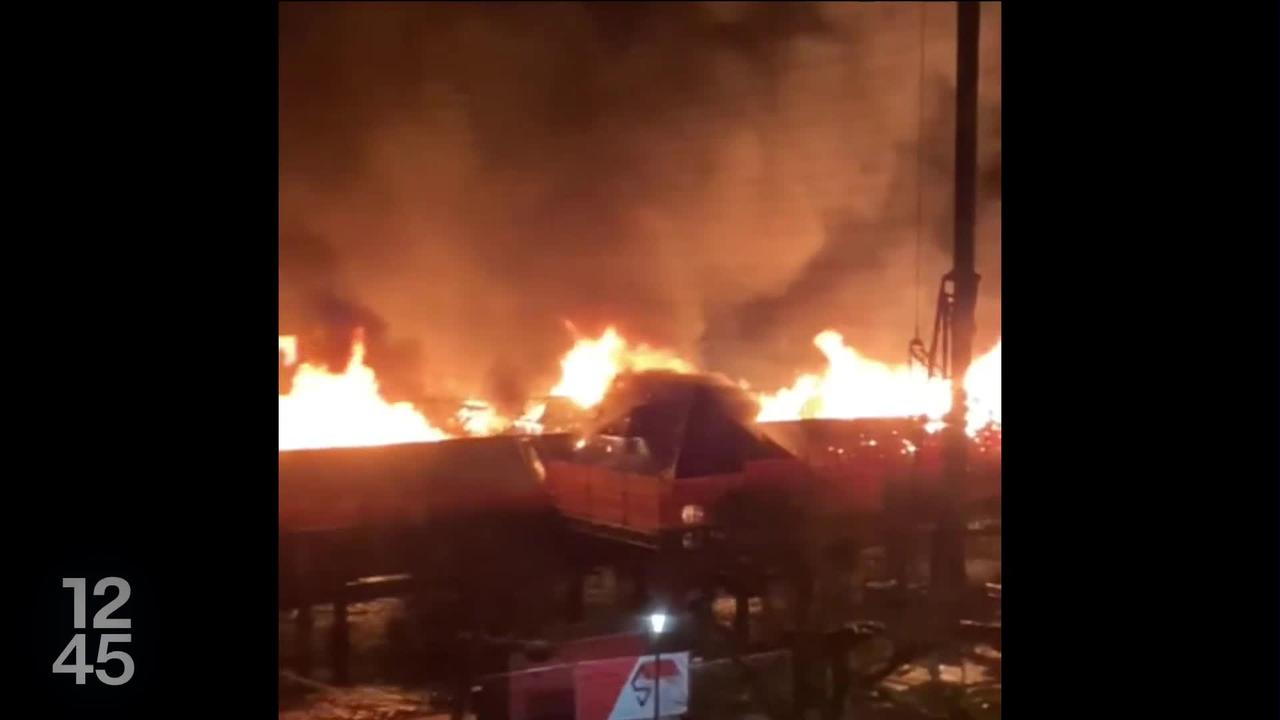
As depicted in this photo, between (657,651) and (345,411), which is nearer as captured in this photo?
(657,651)

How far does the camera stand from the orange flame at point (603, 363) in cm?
200

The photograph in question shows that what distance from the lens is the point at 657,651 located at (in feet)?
5.33

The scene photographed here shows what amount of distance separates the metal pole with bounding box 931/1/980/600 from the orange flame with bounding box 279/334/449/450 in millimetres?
872

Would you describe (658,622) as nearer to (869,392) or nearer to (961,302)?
(869,392)

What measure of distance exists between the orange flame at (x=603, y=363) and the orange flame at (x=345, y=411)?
24 cm

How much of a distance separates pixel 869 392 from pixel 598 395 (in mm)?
502
